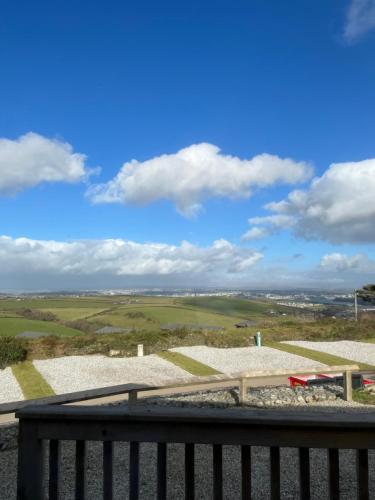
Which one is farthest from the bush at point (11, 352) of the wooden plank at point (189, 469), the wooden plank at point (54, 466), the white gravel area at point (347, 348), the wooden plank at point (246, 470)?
the wooden plank at point (246, 470)

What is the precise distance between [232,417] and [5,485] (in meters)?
3.68

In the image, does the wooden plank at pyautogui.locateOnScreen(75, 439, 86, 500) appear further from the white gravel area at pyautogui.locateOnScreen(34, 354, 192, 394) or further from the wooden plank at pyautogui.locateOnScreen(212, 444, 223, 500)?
the white gravel area at pyautogui.locateOnScreen(34, 354, 192, 394)

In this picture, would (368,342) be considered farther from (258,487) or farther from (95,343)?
(258,487)

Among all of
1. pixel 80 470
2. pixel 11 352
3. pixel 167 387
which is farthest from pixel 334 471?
pixel 11 352

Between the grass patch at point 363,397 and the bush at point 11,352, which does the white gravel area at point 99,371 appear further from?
the grass patch at point 363,397

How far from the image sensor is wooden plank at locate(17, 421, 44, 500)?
2055 mm

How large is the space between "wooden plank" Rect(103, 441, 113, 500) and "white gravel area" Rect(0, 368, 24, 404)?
32.0 ft

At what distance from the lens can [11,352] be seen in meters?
16.3

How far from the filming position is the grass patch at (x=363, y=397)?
26.7 feet

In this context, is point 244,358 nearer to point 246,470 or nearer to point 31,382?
point 31,382

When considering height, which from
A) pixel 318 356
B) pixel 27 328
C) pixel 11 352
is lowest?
pixel 318 356

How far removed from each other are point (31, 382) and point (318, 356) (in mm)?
10519

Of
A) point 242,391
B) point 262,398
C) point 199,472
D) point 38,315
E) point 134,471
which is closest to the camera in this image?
point 134,471

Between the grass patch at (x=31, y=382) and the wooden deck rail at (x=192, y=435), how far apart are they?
993 centimetres
